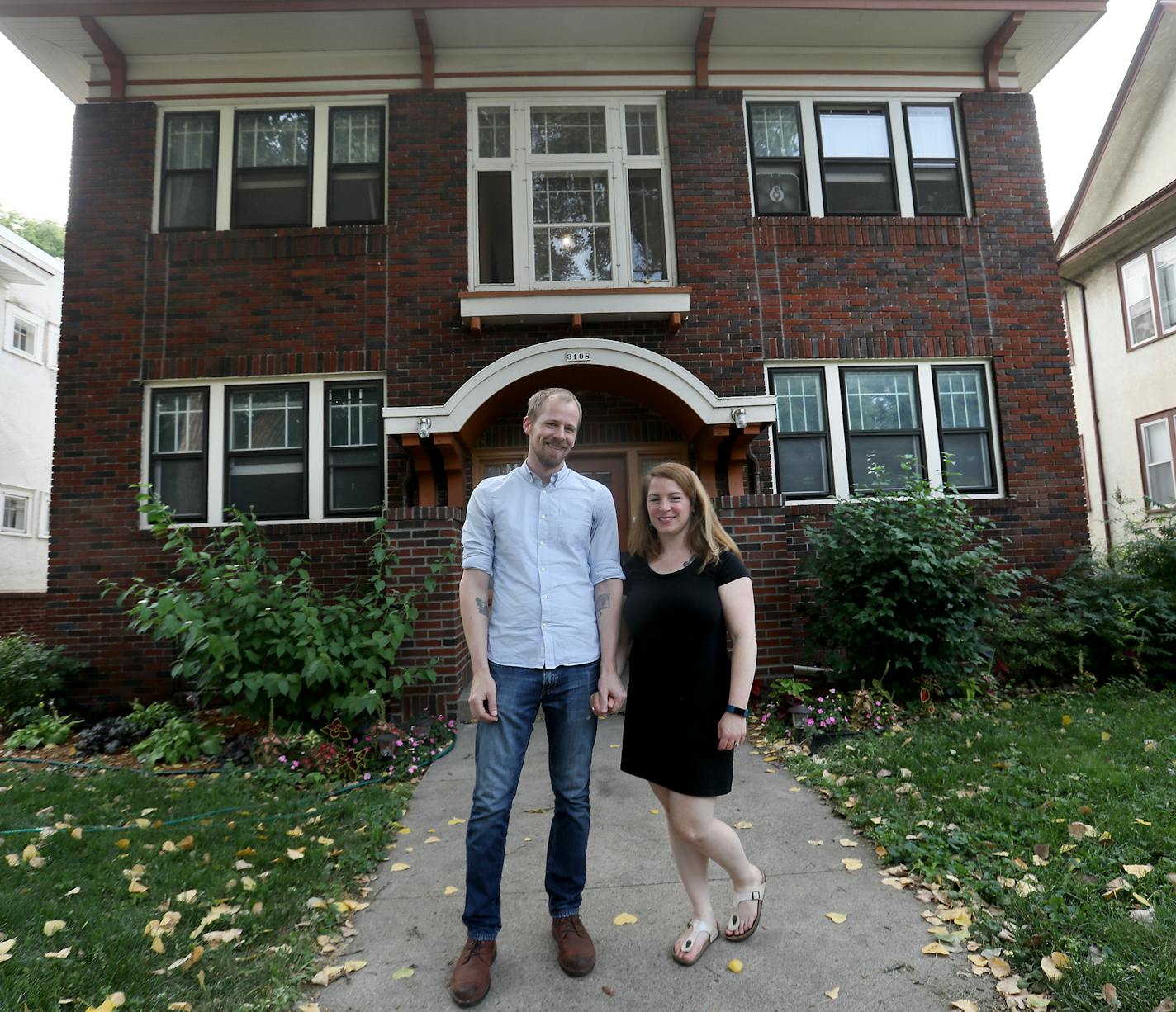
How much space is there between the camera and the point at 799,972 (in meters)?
2.48

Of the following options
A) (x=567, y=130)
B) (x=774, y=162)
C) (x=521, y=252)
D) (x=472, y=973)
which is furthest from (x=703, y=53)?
(x=472, y=973)

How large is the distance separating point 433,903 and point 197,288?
6978 millimetres

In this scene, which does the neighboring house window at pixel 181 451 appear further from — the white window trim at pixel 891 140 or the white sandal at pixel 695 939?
the white sandal at pixel 695 939

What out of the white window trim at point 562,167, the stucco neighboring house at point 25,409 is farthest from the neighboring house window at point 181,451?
the stucco neighboring house at point 25,409

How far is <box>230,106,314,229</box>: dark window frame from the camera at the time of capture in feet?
25.6

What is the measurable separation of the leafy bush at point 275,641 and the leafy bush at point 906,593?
3.30 m

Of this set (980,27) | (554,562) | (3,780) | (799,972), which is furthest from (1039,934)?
(980,27)

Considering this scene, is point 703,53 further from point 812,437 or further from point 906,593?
point 906,593

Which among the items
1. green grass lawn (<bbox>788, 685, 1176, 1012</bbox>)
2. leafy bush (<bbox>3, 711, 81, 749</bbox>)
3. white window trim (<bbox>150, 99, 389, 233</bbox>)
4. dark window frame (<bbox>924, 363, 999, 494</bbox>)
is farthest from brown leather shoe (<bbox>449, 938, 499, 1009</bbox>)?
white window trim (<bbox>150, 99, 389, 233</bbox>)

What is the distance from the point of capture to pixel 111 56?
25.2ft

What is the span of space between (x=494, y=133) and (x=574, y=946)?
7900 mm

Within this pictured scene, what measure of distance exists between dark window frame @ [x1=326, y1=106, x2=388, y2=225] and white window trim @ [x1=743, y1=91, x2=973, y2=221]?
3.99 meters

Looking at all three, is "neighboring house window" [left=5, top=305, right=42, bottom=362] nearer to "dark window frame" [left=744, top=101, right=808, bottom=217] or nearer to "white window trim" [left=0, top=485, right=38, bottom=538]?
"white window trim" [left=0, top=485, right=38, bottom=538]

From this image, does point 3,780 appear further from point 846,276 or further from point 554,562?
point 846,276
